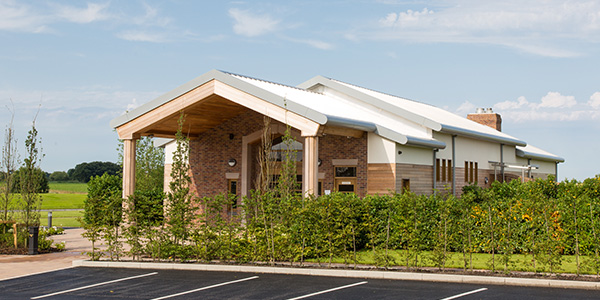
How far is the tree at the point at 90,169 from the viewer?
8906cm

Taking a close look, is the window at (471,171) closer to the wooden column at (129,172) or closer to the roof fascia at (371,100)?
the roof fascia at (371,100)

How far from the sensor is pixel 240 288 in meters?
12.3

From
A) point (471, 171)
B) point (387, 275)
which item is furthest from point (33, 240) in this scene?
point (471, 171)

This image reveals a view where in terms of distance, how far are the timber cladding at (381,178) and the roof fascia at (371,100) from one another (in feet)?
12.9

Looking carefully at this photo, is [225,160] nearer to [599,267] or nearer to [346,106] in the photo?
[346,106]

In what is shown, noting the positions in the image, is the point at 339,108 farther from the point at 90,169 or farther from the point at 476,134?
the point at 90,169

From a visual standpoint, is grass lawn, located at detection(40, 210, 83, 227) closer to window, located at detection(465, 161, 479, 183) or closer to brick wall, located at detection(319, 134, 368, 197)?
brick wall, located at detection(319, 134, 368, 197)

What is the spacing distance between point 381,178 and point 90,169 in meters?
78.7

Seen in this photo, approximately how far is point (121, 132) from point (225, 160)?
5.45 metres

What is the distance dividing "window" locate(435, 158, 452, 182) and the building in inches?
1.7

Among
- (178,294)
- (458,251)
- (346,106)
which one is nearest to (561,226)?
(458,251)

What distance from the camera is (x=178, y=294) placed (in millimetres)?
11727

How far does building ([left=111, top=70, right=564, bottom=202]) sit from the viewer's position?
20.5 metres

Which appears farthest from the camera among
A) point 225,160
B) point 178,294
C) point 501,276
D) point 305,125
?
point 225,160
